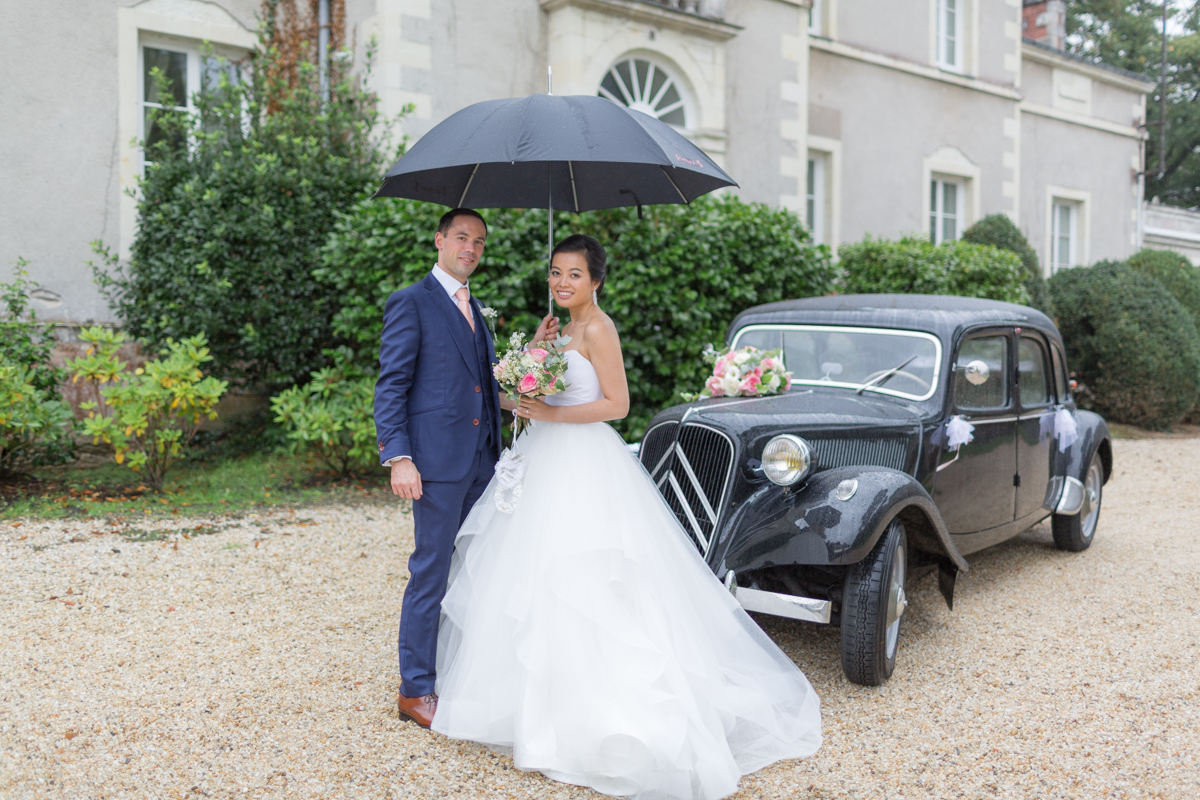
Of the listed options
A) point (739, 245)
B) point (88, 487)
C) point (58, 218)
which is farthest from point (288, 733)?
point (58, 218)

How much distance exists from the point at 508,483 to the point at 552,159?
1.12 m

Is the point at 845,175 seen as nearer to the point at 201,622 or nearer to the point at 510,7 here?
the point at 510,7

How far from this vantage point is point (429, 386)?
3.04 meters

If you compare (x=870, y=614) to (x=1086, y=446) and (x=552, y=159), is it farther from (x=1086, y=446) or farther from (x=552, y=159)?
(x=1086, y=446)

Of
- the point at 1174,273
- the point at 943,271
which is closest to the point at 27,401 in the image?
the point at 943,271

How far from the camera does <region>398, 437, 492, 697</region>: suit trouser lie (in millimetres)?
3057

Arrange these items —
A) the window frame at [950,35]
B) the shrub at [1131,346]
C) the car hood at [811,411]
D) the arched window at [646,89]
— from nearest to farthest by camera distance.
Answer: the car hood at [811,411], the arched window at [646,89], the shrub at [1131,346], the window frame at [950,35]

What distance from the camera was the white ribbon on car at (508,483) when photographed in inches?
121

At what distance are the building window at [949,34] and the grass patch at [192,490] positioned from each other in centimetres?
1203

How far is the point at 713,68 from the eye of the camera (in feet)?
34.5

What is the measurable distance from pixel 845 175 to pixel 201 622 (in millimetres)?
11513

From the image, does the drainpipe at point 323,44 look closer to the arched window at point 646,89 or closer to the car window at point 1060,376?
the arched window at point 646,89

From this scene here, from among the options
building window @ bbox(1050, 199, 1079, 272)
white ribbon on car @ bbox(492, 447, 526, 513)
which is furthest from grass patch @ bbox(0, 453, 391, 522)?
building window @ bbox(1050, 199, 1079, 272)

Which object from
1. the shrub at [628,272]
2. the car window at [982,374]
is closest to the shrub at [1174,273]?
the shrub at [628,272]
